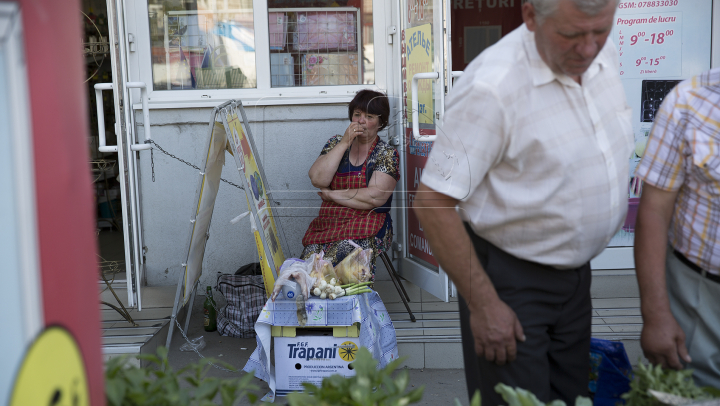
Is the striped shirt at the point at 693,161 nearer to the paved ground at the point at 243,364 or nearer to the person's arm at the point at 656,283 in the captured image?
the person's arm at the point at 656,283

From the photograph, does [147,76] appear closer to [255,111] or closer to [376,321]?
[255,111]

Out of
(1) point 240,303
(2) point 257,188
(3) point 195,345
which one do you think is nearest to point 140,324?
(3) point 195,345

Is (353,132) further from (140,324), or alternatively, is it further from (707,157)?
(707,157)

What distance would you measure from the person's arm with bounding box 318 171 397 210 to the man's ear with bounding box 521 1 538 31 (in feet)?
6.26

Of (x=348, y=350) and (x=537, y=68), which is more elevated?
(x=537, y=68)

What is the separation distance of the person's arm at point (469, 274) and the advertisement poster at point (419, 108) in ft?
6.73

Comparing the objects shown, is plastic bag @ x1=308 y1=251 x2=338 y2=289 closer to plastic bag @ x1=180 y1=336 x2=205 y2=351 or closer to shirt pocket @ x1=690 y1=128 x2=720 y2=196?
plastic bag @ x1=180 y1=336 x2=205 y2=351

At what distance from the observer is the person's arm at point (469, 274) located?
1.47m

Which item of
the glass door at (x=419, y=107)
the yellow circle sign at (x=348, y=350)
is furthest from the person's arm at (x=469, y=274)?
the glass door at (x=419, y=107)

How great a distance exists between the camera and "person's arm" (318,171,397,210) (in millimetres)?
3332

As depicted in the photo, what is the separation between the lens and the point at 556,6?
4.42 feet

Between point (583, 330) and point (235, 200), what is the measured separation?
9.78ft

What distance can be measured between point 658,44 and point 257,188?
2775 mm

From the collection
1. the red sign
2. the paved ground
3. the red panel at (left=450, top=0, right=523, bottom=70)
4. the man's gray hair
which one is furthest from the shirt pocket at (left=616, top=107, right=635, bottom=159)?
the red panel at (left=450, top=0, right=523, bottom=70)
